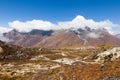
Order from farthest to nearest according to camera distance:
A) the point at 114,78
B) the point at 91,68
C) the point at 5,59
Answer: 1. the point at 5,59
2. the point at 91,68
3. the point at 114,78

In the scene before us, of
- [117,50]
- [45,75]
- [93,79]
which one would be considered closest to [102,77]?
[93,79]

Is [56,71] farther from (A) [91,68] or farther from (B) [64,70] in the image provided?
(A) [91,68]

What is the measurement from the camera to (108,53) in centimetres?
11925

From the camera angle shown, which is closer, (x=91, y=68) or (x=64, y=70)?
(x=91, y=68)

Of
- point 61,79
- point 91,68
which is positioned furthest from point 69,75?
point 91,68

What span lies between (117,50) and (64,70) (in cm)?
8571

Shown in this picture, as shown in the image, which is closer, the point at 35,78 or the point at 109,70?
the point at 109,70

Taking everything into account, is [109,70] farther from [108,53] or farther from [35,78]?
[108,53]

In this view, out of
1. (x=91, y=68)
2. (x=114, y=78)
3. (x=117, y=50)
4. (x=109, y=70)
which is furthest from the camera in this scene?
(x=117, y=50)

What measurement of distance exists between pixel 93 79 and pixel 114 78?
2.78m

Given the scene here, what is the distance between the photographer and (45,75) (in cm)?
3550

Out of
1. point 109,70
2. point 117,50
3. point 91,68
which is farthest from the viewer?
point 117,50

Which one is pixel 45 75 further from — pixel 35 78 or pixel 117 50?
pixel 117 50

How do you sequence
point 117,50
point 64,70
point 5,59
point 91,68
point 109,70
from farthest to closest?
1. point 5,59
2. point 117,50
3. point 64,70
4. point 91,68
5. point 109,70
